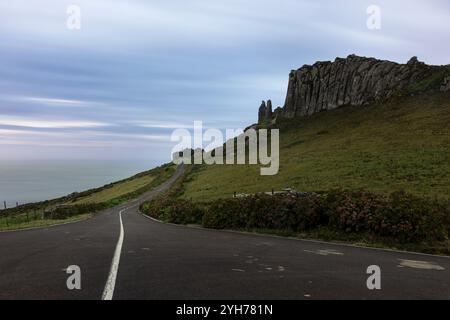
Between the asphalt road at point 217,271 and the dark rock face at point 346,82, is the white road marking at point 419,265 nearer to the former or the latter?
the asphalt road at point 217,271

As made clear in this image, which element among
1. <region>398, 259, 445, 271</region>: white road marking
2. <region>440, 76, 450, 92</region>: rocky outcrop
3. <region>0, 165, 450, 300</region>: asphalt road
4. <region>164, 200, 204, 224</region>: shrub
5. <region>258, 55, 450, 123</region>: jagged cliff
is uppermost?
<region>258, 55, 450, 123</region>: jagged cliff

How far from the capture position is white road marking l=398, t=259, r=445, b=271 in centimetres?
A: 1084

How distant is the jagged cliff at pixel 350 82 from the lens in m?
98.8

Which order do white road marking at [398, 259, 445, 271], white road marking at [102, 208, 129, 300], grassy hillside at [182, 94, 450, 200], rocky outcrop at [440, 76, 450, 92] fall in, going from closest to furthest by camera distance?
white road marking at [102, 208, 129, 300], white road marking at [398, 259, 445, 271], grassy hillside at [182, 94, 450, 200], rocky outcrop at [440, 76, 450, 92]

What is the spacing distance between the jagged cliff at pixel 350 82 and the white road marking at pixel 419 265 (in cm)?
8233

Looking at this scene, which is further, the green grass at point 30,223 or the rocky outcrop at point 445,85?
the rocky outcrop at point 445,85

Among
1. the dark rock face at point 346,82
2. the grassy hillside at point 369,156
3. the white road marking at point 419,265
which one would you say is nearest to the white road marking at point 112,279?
the white road marking at point 419,265

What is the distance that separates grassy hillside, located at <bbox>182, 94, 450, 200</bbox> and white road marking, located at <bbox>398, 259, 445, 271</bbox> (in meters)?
19.0

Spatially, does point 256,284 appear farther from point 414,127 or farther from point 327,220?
point 414,127

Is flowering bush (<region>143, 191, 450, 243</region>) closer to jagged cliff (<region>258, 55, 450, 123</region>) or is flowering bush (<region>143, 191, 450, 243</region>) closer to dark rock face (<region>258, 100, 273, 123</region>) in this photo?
jagged cliff (<region>258, 55, 450, 123</region>)

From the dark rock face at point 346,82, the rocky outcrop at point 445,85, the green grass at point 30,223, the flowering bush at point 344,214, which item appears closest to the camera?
the flowering bush at point 344,214

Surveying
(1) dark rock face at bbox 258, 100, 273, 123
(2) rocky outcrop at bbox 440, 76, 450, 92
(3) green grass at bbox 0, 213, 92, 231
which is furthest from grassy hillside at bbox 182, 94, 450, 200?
(1) dark rock face at bbox 258, 100, 273, 123
